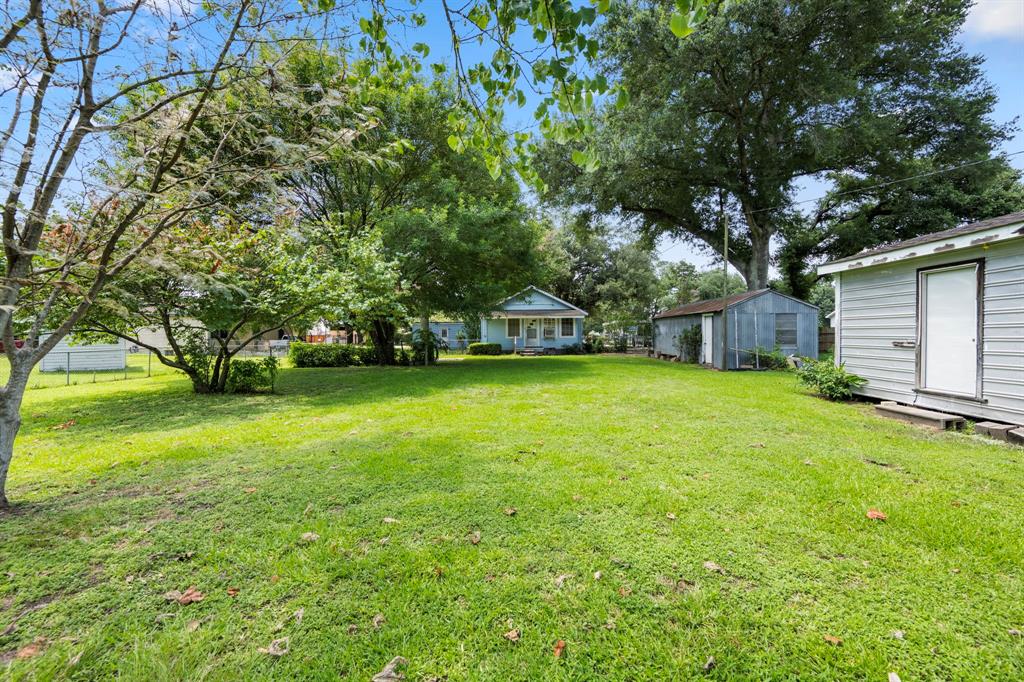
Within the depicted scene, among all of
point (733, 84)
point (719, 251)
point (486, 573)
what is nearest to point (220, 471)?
point (486, 573)

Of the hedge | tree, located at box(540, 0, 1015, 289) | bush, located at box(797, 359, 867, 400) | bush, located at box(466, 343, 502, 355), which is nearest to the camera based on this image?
bush, located at box(797, 359, 867, 400)

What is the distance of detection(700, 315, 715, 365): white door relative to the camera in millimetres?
15980

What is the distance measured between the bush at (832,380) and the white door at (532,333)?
18537mm

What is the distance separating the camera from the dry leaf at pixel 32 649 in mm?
1846

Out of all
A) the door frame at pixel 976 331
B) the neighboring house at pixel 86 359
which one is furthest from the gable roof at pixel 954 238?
the neighboring house at pixel 86 359

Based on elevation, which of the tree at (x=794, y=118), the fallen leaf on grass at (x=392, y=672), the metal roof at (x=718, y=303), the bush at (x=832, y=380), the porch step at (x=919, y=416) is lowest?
the fallen leaf on grass at (x=392, y=672)

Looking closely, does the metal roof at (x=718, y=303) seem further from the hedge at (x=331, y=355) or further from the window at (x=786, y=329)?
the hedge at (x=331, y=355)

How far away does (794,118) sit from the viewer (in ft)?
60.4

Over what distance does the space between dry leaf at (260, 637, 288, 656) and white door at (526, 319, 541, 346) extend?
24.7m

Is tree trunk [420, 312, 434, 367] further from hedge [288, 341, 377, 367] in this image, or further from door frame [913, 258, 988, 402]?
door frame [913, 258, 988, 402]

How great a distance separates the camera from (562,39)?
199cm

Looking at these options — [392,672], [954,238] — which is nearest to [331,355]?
[392,672]

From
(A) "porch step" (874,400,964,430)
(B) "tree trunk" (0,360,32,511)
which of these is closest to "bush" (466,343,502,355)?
(A) "porch step" (874,400,964,430)

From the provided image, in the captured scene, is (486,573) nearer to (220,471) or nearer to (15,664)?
(15,664)
